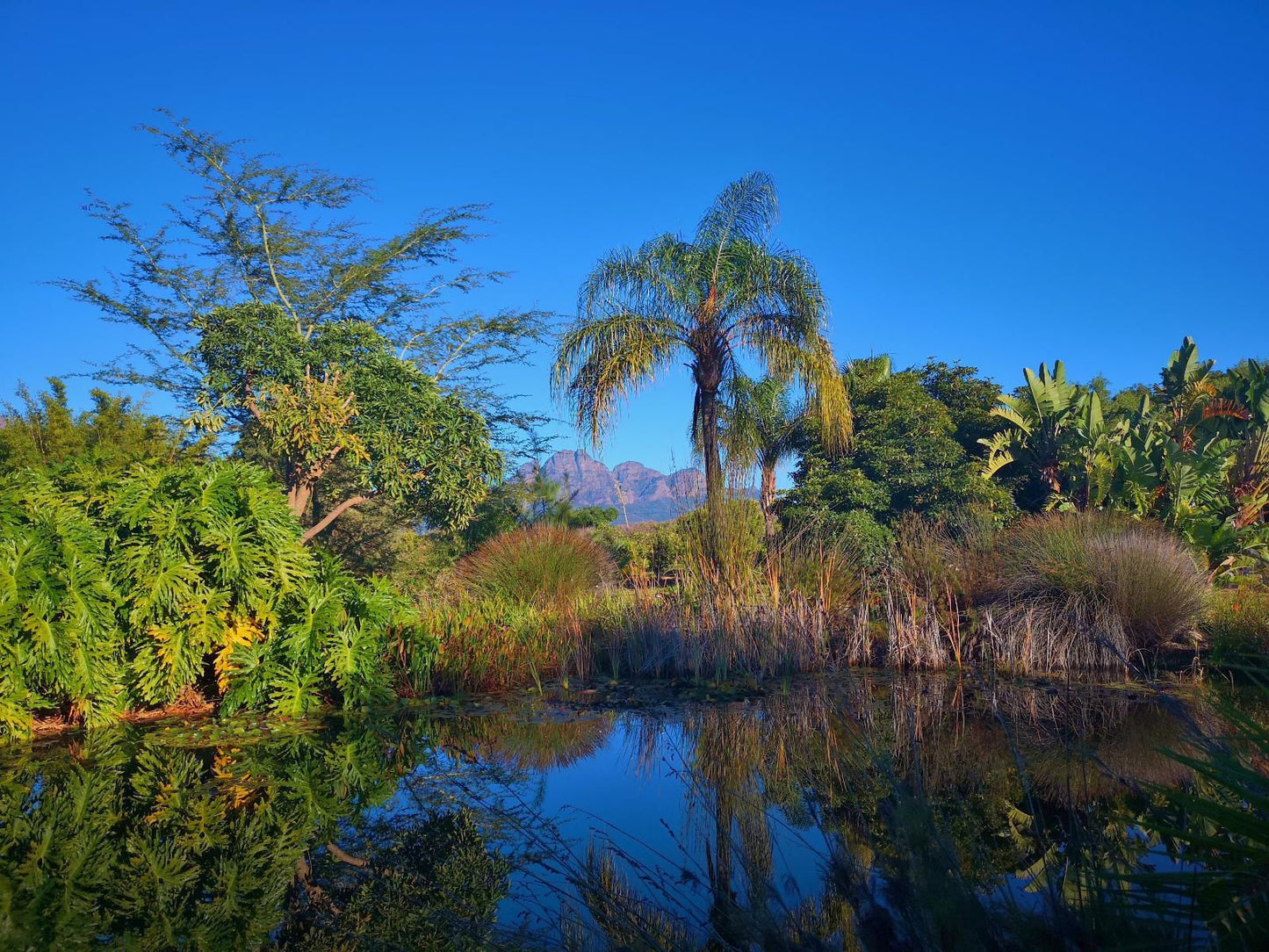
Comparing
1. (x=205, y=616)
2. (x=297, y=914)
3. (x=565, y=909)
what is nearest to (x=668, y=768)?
(x=565, y=909)

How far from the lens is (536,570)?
12.3 metres

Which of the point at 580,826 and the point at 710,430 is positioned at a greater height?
the point at 710,430

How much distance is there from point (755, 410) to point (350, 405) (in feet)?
26.8

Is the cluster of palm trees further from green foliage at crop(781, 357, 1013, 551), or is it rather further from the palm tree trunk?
green foliage at crop(781, 357, 1013, 551)

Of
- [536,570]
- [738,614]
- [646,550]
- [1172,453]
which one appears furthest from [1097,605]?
[1172,453]

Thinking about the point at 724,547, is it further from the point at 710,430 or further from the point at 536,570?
the point at 710,430

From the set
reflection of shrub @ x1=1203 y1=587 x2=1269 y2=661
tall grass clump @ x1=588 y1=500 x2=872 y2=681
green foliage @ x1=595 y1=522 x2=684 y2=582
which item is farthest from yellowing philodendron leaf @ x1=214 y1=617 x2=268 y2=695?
reflection of shrub @ x1=1203 y1=587 x2=1269 y2=661

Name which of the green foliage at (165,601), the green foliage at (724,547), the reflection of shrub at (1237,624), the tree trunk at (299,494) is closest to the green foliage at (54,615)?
the green foliage at (165,601)

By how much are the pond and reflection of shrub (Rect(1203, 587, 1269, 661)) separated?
6.82ft

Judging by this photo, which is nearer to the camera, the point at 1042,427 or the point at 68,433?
the point at 68,433

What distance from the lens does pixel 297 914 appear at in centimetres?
342

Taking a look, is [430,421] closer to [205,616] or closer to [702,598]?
[702,598]

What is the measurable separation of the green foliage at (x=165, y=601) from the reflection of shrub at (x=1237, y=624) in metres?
8.64

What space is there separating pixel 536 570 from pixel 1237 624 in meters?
9.02
